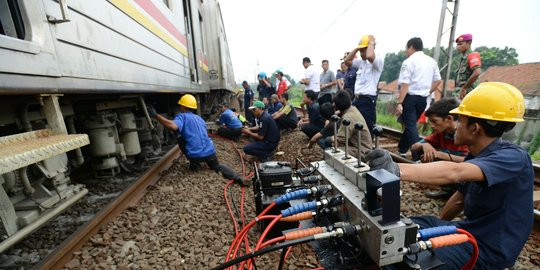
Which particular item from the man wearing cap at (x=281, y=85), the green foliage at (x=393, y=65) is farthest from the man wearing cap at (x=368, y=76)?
the green foliage at (x=393, y=65)

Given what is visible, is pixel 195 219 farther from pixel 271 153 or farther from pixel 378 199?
pixel 271 153

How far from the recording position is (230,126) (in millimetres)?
6840

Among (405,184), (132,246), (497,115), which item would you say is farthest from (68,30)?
(405,184)

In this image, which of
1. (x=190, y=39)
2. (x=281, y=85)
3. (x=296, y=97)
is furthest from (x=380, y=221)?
(x=296, y=97)

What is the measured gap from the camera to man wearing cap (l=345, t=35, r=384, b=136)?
4.22 meters

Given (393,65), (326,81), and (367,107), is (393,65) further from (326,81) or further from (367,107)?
(367,107)

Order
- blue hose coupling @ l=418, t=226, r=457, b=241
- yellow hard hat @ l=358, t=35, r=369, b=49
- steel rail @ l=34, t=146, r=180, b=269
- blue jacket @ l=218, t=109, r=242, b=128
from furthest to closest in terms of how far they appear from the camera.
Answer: blue jacket @ l=218, t=109, r=242, b=128
yellow hard hat @ l=358, t=35, r=369, b=49
steel rail @ l=34, t=146, r=180, b=269
blue hose coupling @ l=418, t=226, r=457, b=241

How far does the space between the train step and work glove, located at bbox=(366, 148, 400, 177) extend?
1.56m

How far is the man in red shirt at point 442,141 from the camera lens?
2611 millimetres

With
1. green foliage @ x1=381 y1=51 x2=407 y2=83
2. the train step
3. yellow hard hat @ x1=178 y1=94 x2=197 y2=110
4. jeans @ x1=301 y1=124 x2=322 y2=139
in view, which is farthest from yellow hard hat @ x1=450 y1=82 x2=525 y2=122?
green foliage @ x1=381 y1=51 x2=407 y2=83

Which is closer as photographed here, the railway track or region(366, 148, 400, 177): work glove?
region(366, 148, 400, 177): work glove

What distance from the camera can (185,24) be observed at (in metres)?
5.06

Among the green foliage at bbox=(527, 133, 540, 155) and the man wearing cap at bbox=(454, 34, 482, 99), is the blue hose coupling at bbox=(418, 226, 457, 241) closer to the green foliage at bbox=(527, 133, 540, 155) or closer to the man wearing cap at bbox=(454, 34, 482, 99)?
the man wearing cap at bbox=(454, 34, 482, 99)

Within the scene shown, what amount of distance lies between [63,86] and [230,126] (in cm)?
530
